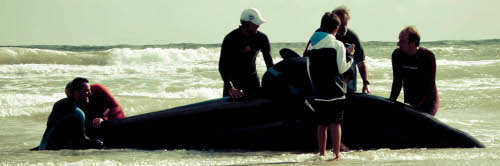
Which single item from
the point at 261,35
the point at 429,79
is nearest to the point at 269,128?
the point at 261,35

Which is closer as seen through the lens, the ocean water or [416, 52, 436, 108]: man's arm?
the ocean water

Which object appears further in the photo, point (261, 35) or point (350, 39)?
point (350, 39)

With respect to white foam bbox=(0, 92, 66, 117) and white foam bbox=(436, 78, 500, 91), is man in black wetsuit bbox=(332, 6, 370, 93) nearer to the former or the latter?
white foam bbox=(0, 92, 66, 117)

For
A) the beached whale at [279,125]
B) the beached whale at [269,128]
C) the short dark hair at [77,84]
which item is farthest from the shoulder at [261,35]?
the short dark hair at [77,84]

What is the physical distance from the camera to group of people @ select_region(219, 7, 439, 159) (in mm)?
5641

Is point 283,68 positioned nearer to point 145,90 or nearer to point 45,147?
point 45,147

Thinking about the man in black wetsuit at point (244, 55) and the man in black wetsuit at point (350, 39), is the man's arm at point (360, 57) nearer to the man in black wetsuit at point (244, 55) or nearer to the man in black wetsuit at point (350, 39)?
the man in black wetsuit at point (350, 39)

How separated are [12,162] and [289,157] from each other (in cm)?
280

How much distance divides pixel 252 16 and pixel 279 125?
119 cm

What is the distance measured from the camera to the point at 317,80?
5660mm

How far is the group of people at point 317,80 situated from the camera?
18.6ft

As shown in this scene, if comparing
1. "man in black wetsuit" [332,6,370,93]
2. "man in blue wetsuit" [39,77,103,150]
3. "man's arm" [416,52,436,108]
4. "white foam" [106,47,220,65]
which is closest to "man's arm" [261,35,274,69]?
"man in black wetsuit" [332,6,370,93]

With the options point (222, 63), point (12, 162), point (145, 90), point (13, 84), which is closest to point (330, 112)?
point (222, 63)

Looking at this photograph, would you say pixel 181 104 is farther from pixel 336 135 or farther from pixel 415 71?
pixel 336 135
